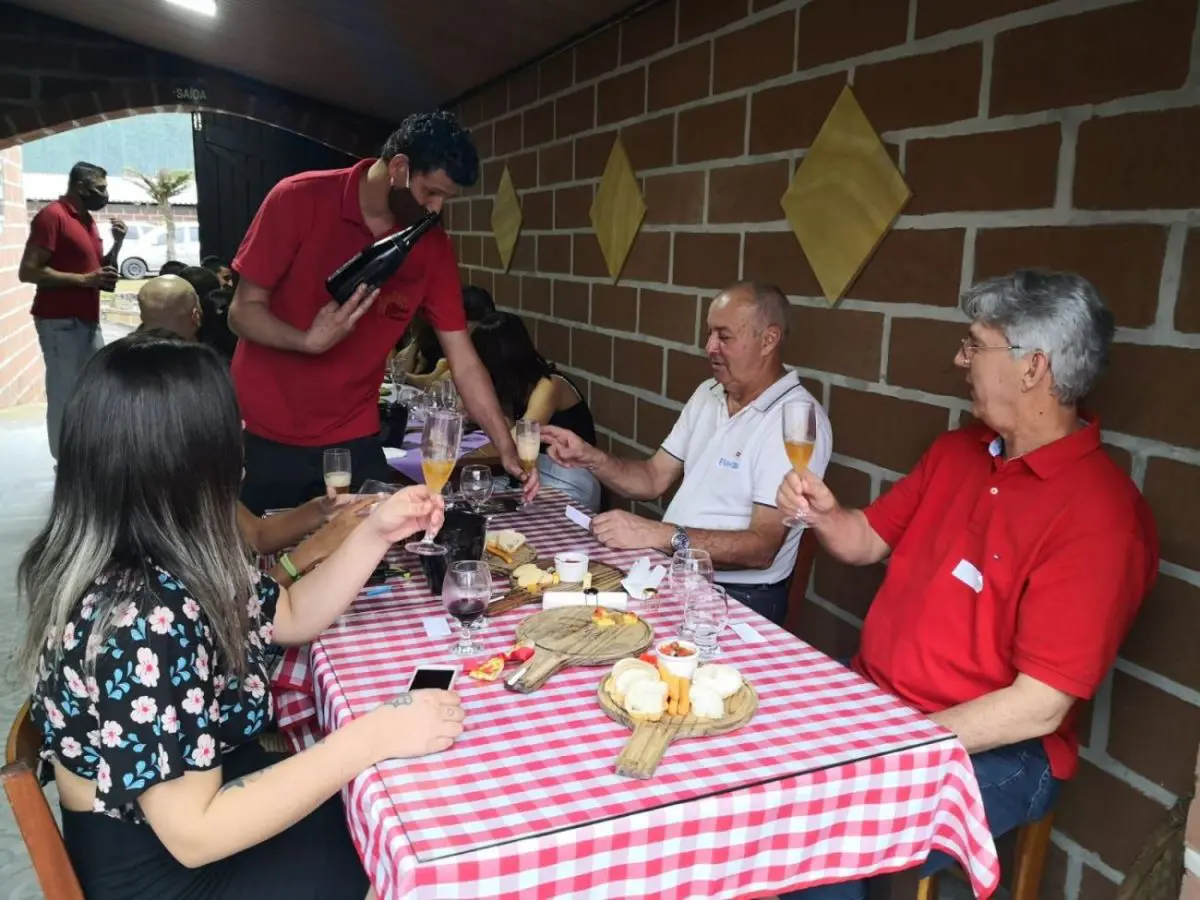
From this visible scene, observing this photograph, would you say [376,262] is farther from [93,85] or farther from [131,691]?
[93,85]

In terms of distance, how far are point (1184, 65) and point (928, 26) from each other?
2.11 feet

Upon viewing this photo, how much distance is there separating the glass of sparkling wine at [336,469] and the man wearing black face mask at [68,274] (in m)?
3.89

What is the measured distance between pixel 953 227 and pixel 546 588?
47.1 inches

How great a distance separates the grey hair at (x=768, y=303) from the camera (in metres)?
2.36

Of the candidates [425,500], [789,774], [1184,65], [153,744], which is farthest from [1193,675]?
[153,744]

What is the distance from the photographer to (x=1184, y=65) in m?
1.58

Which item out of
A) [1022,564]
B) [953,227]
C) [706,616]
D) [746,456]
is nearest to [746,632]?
[706,616]

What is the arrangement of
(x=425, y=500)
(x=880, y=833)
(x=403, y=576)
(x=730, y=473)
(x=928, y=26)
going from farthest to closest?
(x=730, y=473)
(x=928, y=26)
(x=403, y=576)
(x=425, y=500)
(x=880, y=833)

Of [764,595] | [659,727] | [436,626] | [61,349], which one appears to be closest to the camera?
[659,727]

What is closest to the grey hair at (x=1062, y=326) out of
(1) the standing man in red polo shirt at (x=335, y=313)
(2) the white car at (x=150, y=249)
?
(1) the standing man in red polo shirt at (x=335, y=313)

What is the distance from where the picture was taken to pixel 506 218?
195 inches

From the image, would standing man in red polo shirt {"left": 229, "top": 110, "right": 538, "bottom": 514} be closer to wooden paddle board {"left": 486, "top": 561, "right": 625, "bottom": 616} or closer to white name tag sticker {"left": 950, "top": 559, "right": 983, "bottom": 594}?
wooden paddle board {"left": 486, "top": 561, "right": 625, "bottom": 616}

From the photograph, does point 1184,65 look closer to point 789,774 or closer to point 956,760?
point 956,760

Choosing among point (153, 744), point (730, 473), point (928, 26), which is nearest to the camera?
point (153, 744)
